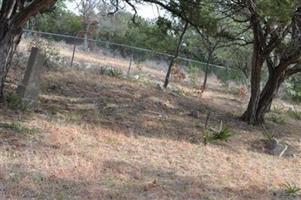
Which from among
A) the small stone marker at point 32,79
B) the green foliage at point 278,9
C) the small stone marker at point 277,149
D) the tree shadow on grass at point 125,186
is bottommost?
the tree shadow on grass at point 125,186

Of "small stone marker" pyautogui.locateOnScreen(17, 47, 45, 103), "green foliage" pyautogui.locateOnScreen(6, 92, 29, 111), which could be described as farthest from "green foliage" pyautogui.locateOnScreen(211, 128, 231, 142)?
"green foliage" pyautogui.locateOnScreen(6, 92, 29, 111)

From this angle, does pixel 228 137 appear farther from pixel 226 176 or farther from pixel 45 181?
pixel 45 181

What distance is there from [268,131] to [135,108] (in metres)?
4.25

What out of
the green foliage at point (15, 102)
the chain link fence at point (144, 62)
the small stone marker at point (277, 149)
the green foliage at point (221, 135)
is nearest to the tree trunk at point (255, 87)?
the small stone marker at point (277, 149)

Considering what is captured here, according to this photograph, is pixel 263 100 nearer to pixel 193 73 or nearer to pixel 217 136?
pixel 217 136

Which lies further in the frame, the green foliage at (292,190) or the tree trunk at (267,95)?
the tree trunk at (267,95)

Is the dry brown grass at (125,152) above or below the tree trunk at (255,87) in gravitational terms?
below

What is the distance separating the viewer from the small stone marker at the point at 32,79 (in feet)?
38.4

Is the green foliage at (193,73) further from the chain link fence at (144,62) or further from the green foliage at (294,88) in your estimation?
the green foliage at (294,88)

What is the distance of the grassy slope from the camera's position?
7.89 metres

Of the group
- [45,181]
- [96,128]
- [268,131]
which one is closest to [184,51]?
[268,131]

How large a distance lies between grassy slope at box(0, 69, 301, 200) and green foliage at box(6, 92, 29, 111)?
1.07 ft

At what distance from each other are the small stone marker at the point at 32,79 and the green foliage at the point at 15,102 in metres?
0.17

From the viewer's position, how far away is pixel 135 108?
46.5ft
